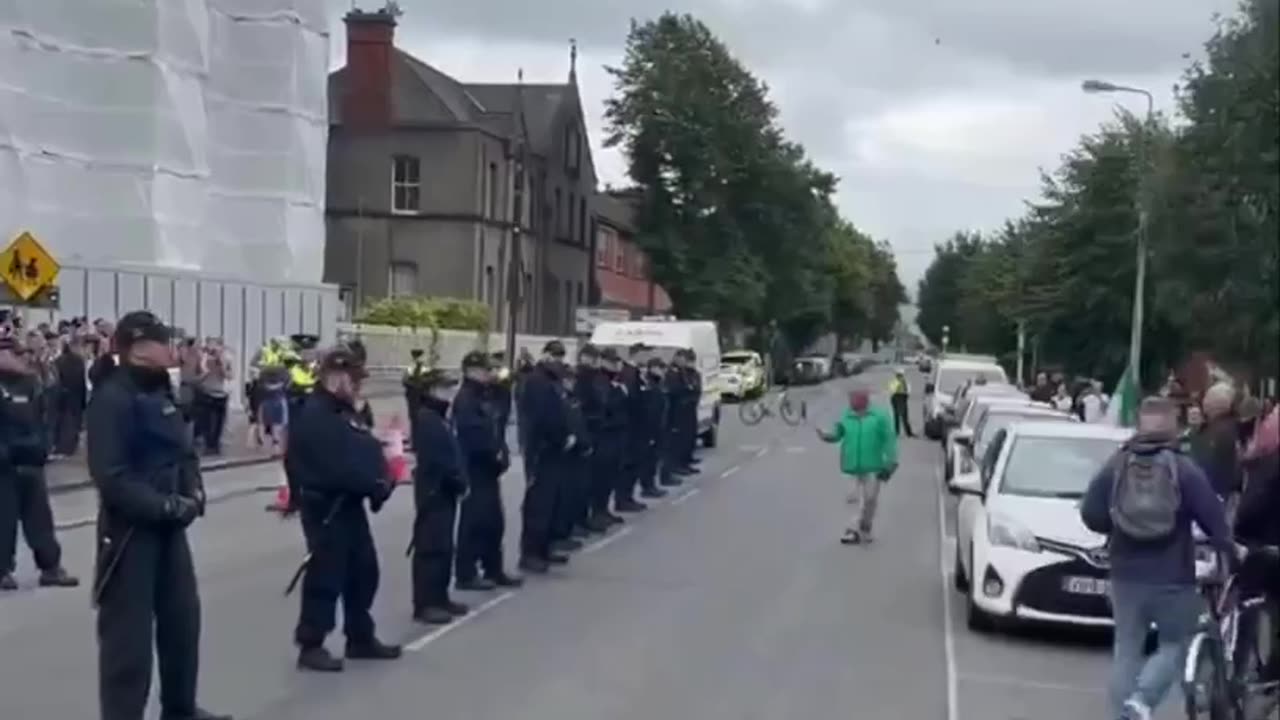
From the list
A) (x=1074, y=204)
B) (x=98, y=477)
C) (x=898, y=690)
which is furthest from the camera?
(x=1074, y=204)

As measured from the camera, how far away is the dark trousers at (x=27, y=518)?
1481 centimetres

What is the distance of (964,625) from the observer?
15.7 meters

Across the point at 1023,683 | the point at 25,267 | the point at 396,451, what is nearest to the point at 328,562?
the point at 1023,683

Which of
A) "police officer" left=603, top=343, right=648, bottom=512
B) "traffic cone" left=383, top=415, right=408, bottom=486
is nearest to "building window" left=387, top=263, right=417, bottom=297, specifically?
"traffic cone" left=383, top=415, right=408, bottom=486

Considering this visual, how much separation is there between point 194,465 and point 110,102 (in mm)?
35575

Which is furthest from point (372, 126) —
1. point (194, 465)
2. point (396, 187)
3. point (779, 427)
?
point (194, 465)

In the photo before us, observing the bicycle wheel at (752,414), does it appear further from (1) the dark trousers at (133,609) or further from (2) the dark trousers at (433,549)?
(1) the dark trousers at (133,609)

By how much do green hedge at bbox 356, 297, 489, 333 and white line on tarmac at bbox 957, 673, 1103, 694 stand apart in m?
47.6

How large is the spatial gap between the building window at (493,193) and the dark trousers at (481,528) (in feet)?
182

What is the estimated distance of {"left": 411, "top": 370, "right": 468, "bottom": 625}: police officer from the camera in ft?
45.9

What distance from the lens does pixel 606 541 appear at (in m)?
20.9

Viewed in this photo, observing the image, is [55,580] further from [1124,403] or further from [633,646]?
[1124,403]

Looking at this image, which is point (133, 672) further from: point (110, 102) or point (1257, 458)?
point (110, 102)

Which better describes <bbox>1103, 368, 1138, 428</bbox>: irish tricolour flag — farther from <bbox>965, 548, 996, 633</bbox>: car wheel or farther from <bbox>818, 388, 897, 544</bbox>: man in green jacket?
<bbox>965, 548, 996, 633</bbox>: car wheel
